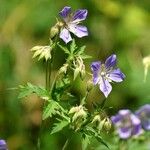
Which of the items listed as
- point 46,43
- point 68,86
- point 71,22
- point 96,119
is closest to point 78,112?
point 96,119

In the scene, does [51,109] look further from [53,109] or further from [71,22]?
[71,22]

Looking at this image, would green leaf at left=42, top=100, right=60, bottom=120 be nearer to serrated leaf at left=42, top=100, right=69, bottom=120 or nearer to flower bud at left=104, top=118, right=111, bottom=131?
serrated leaf at left=42, top=100, right=69, bottom=120

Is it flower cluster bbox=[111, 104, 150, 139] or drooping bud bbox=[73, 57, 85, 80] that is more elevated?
drooping bud bbox=[73, 57, 85, 80]

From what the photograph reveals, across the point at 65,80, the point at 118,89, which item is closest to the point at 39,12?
the point at 118,89

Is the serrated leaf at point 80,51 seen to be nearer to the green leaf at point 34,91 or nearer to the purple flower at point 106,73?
the purple flower at point 106,73

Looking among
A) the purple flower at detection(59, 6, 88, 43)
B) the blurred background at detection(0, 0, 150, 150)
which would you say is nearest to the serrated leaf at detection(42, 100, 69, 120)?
the purple flower at detection(59, 6, 88, 43)

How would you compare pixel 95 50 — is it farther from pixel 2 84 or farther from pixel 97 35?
pixel 2 84

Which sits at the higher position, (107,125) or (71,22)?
(71,22)
